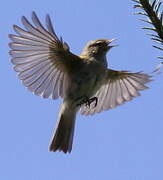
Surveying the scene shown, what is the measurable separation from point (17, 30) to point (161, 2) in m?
2.33

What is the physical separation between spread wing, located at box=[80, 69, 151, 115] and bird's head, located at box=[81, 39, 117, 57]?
1.58ft

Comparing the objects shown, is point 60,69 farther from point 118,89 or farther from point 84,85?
point 118,89

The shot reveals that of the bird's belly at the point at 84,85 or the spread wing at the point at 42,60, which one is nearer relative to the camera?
the bird's belly at the point at 84,85

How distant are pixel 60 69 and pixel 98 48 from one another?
1.53 ft

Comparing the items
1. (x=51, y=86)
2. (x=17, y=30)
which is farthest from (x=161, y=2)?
(x=51, y=86)

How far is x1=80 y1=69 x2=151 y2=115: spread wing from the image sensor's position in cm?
519

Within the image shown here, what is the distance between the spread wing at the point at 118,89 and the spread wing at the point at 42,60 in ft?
2.34

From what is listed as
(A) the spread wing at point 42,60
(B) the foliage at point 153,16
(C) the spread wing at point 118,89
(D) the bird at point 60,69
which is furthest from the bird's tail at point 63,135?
(B) the foliage at point 153,16

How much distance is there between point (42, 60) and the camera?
15.5 ft

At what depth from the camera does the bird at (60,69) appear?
4152 millimetres

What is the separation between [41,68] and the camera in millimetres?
4680

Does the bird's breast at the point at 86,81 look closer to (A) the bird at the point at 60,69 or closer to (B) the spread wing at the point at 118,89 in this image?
(A) the bird at the point at 60,69

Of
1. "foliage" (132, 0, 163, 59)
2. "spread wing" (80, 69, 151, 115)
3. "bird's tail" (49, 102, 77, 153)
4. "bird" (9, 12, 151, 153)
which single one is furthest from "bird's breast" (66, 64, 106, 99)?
"foliage" (132, 0, 163, 59)

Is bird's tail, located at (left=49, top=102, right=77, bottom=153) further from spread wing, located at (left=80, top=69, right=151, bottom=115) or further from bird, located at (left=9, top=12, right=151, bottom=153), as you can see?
spread wing, located at (left=80, top=69, right=151, bottom=115)
